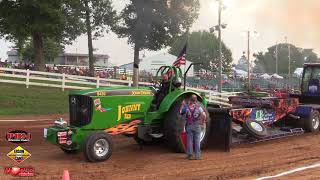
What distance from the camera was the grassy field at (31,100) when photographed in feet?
67.4

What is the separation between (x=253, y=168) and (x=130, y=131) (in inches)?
107

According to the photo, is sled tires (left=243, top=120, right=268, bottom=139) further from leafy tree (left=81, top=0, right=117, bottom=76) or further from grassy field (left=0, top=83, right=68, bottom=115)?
leafy tree (left=81, top=0, right=117, bottom=76)

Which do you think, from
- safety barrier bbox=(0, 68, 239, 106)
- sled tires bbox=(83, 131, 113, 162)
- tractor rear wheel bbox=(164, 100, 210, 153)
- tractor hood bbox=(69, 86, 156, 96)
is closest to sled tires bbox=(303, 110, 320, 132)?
tractor rear wheel bbox=(164, 100, 210, 153)

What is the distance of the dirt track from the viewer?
30.2ft

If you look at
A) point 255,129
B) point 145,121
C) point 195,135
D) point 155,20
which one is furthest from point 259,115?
point 155,20

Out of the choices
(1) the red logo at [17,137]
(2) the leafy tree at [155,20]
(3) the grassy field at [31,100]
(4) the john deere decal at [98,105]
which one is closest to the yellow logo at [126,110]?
(4) the john deere decal at [98,105]

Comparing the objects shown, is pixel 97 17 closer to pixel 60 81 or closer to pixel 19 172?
pixel 60 81

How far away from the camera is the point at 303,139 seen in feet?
45.5

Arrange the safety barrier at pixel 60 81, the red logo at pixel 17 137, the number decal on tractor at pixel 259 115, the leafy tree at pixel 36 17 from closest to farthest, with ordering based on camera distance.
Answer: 1. the red logo at pixel 17 137
2. the number decal on tractor at pixel 259 115
3. the safety barrier at pixel 60 81
4. the leafy tree at pixel 36 17

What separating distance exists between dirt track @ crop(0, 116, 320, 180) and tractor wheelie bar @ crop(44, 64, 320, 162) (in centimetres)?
Result: 30

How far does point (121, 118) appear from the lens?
422 inches

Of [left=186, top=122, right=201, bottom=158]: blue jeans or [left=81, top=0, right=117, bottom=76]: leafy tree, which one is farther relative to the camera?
[left=81, top=0, right=117, bottom=76]: leafy tree

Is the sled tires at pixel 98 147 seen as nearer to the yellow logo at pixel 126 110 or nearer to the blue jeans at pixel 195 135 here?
the yellow logo at pixel 126 110

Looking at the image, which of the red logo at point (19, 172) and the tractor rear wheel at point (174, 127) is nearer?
the red logo at point (19, 172)
